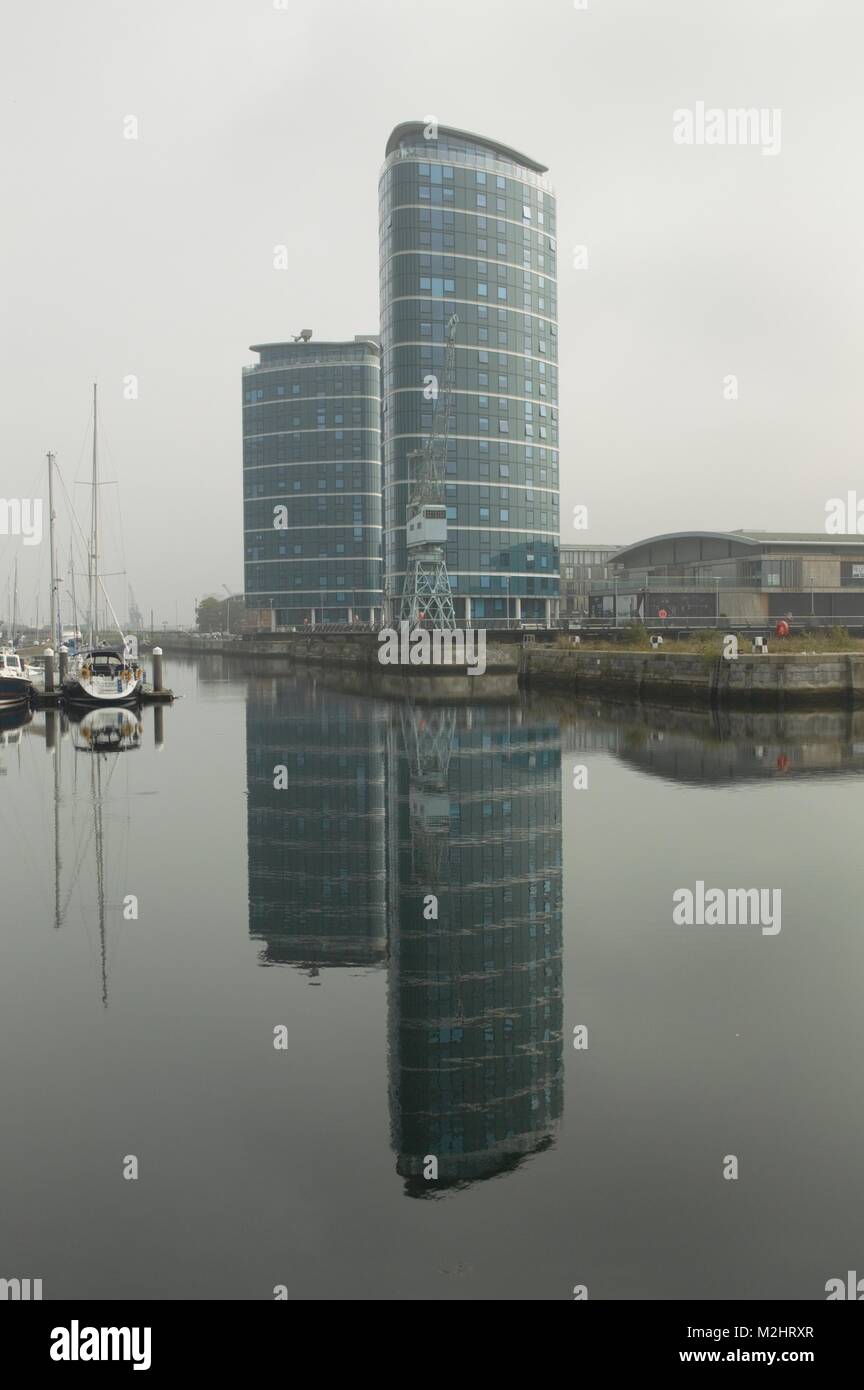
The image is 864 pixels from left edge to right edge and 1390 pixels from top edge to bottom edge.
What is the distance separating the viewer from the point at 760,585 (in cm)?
11462

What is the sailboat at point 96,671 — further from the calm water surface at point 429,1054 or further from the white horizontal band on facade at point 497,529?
the white horizontal band on facade at point 497,529

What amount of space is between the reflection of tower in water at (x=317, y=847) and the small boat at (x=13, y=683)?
24.5 meters

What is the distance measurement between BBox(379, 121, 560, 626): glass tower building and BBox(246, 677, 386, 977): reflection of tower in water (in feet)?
280

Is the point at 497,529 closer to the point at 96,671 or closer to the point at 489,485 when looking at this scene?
the point at 489,485

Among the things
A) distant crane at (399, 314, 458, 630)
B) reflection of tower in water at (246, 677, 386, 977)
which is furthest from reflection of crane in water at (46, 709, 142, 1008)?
distant crane at (399, 314, 458, 630)

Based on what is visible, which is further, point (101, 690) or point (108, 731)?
point (101, 690)

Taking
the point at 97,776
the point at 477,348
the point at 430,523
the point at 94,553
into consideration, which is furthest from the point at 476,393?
the point at 97,776

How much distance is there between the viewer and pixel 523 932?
63.2 feet

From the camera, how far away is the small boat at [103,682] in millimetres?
71625

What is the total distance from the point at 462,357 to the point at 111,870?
118447 mm

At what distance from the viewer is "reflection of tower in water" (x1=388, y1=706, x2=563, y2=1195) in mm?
11758

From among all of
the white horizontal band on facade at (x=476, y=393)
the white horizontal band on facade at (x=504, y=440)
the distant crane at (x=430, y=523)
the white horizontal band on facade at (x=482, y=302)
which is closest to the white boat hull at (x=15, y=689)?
the distant crane at (x=430, y=523)

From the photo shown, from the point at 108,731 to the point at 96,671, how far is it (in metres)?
17.1
